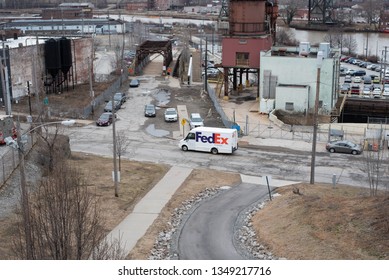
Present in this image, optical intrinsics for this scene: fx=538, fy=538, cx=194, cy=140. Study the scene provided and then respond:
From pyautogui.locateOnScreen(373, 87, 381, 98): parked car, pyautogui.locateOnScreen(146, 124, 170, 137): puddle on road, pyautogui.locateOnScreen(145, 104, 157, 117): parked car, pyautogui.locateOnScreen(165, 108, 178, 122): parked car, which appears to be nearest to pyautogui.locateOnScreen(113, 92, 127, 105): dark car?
pyautogui.locateOnScreen(145, 104, 157, 117): parked car

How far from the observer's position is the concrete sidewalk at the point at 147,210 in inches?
847

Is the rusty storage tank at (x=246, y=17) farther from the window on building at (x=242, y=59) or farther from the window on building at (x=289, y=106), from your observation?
the window on building at (x=289, y=106)

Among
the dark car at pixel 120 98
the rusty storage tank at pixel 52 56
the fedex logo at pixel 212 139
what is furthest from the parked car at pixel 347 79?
the fedex logo at pixel 212 139

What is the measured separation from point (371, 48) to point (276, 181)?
305 feet

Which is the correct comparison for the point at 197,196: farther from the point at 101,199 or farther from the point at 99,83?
the point at 99,83

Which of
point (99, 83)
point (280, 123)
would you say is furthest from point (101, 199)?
point (99, 83)

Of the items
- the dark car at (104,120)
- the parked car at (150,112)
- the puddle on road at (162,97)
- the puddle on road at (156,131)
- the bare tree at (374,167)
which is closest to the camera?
the bare tree at (374,167)

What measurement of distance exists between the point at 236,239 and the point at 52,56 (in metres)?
37.6

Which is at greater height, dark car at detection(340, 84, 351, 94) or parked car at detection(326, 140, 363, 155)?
parked car at detection(326, 140, 363, 155)

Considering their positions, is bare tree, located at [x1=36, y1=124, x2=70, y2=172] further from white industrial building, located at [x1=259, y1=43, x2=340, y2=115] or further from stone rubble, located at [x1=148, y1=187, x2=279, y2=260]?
white industrial building, located at [x1=259, y1=43, x2=340, y2=115]

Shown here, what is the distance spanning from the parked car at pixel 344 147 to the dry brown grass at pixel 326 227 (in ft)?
38.2

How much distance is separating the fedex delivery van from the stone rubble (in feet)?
30.3

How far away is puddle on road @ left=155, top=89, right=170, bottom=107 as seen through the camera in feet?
174

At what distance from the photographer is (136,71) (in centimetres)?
7169
